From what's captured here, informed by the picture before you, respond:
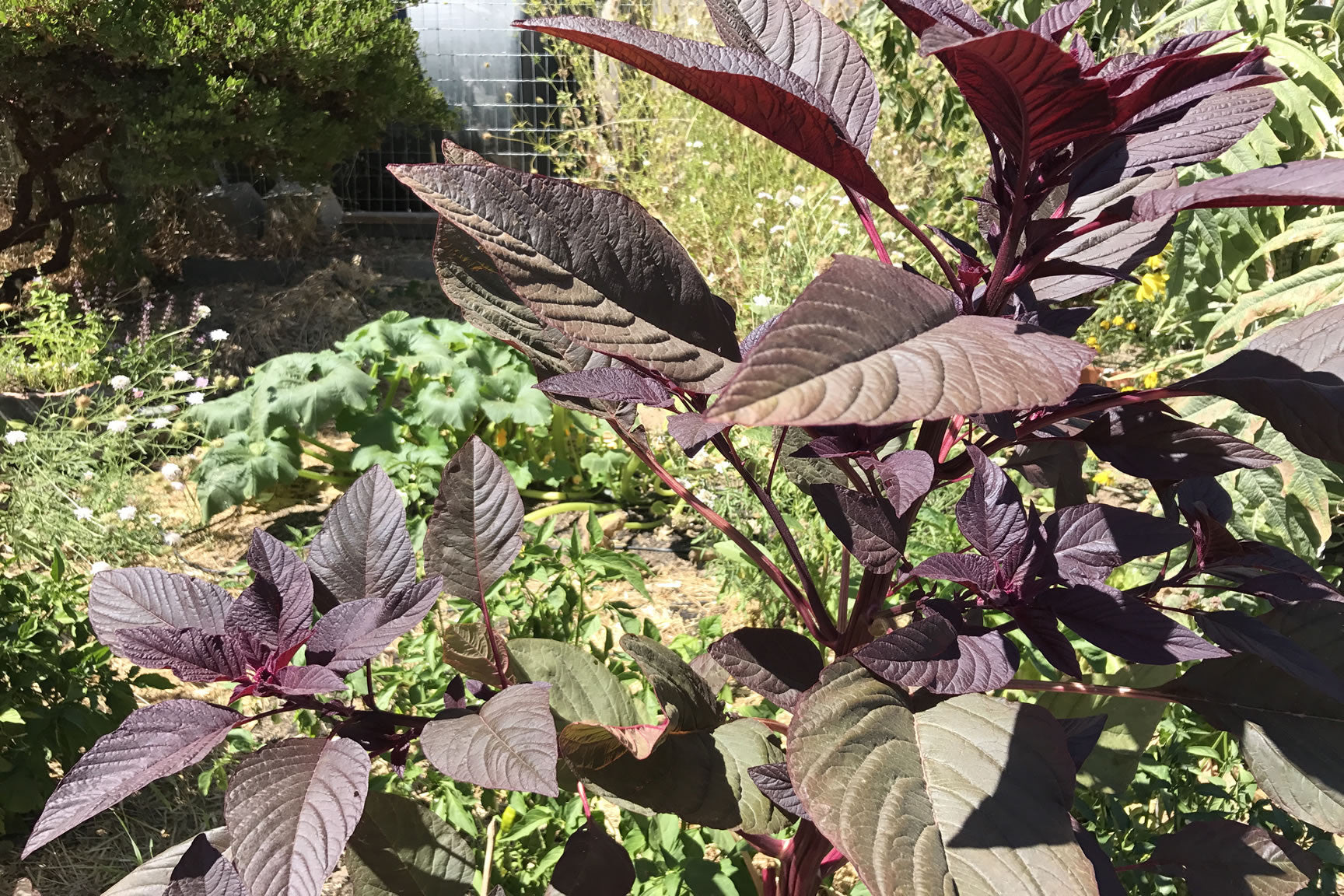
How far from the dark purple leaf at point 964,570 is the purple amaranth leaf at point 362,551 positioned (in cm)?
41

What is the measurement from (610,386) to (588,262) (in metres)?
0.11

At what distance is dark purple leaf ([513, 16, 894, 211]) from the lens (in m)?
0.52

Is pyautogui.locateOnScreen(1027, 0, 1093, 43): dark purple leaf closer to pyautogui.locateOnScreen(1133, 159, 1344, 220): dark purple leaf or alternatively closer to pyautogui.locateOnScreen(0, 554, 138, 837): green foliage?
pyautogui.locateOnScreen(1133, 159, 1344, 220): dark purple leaf

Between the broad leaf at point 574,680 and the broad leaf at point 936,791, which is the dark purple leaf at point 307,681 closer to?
the broad leaf at point 574,680

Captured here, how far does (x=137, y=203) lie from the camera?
558 cm

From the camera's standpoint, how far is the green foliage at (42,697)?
63.7 inches

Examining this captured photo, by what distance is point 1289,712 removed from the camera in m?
0.69

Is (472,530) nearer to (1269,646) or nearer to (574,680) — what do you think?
(574,680)

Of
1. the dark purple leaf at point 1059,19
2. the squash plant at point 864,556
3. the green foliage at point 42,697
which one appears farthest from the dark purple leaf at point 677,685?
the green foliage at point 42,697

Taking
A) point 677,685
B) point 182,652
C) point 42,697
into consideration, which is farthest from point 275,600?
point 42,697

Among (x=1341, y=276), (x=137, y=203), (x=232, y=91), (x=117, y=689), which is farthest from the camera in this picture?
(x=137, y=203)

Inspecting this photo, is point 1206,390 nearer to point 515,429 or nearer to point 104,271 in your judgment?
point 515,429

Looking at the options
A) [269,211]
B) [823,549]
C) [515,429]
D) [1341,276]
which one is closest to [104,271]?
[269,211]

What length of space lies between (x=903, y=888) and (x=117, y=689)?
1690mm
